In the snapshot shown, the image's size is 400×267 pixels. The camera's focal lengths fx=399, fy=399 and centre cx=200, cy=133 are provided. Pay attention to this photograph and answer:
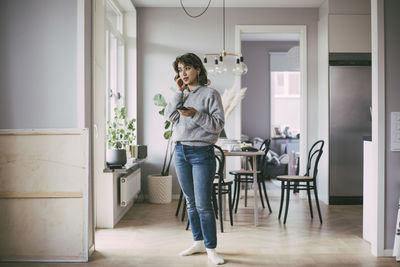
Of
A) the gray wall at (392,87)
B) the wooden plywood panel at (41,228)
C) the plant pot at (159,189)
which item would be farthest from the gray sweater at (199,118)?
the plant pot at (159,189)

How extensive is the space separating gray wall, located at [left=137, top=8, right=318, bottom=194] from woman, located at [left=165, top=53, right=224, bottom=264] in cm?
279

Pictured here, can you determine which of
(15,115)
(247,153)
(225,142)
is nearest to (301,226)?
(247,153)

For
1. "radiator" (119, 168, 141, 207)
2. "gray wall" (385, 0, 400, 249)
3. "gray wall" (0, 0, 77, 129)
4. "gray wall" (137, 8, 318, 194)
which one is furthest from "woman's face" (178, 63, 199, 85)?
"gray wall" (137, 8, 318, 194)

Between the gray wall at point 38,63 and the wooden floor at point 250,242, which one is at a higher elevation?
the gray wall at point 38,63

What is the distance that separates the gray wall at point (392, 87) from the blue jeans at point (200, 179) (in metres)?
1.32

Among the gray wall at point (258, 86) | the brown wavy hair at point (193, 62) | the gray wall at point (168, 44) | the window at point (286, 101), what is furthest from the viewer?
the window at point (286, 101)

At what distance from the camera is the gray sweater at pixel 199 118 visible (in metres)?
2.65

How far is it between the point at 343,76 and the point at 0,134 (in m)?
4.13

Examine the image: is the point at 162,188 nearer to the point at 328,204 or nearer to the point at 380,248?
the point at 328,204

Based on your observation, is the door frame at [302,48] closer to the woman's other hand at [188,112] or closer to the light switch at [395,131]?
the light switch at [395,131]

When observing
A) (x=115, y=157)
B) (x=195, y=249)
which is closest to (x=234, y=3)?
(x=115, y=157)

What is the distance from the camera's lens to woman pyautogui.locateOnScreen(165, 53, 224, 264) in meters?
2.68

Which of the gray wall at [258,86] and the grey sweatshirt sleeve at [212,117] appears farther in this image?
the gray wall at [258,86]

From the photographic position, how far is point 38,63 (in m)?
2.85
